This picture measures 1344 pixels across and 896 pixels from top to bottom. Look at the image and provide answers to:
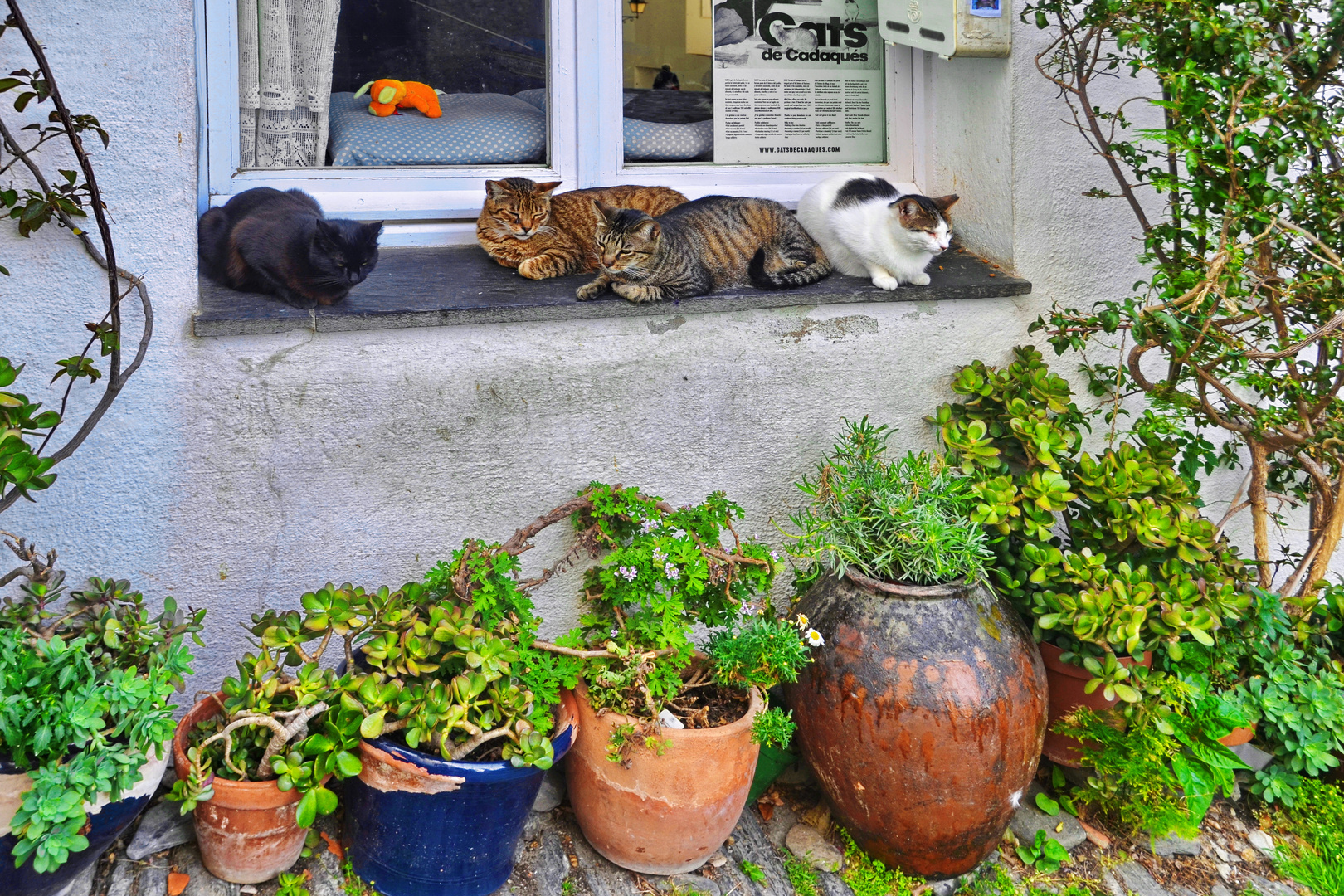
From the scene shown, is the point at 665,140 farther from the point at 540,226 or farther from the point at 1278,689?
the point at 1278,689

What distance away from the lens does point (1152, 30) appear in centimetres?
231

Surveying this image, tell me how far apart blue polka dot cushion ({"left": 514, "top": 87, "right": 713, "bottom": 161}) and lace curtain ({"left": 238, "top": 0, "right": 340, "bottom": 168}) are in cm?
89

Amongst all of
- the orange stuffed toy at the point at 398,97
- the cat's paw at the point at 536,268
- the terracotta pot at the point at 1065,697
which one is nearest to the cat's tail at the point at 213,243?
the orange stuffed toy at the point at 398,97

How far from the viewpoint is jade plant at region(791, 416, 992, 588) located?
2.31m

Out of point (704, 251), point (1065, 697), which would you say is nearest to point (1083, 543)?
point (1065, 697)

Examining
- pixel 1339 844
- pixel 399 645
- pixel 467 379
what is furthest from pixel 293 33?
pixel 1339 844

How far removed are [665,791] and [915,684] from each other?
60 centimetres

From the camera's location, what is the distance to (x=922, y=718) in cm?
217

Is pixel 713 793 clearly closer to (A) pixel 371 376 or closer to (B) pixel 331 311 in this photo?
(A) pixel 371 376

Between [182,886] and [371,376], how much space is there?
1.16 metres

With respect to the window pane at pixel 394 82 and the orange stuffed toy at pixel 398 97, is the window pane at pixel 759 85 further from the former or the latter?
the orange stuffed toy at pixel 398 97

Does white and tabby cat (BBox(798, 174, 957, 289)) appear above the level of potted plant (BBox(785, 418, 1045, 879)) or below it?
above

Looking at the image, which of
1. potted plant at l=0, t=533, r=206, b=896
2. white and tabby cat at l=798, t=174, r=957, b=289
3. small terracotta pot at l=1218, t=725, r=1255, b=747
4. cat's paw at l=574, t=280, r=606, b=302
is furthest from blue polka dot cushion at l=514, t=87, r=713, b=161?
small terracotta pot at l=1218, t=725, r=1255, b=747

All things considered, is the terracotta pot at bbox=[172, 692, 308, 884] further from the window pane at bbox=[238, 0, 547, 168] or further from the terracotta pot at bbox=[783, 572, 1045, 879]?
the window pane at bbox=[238, 0, 547, 168]
